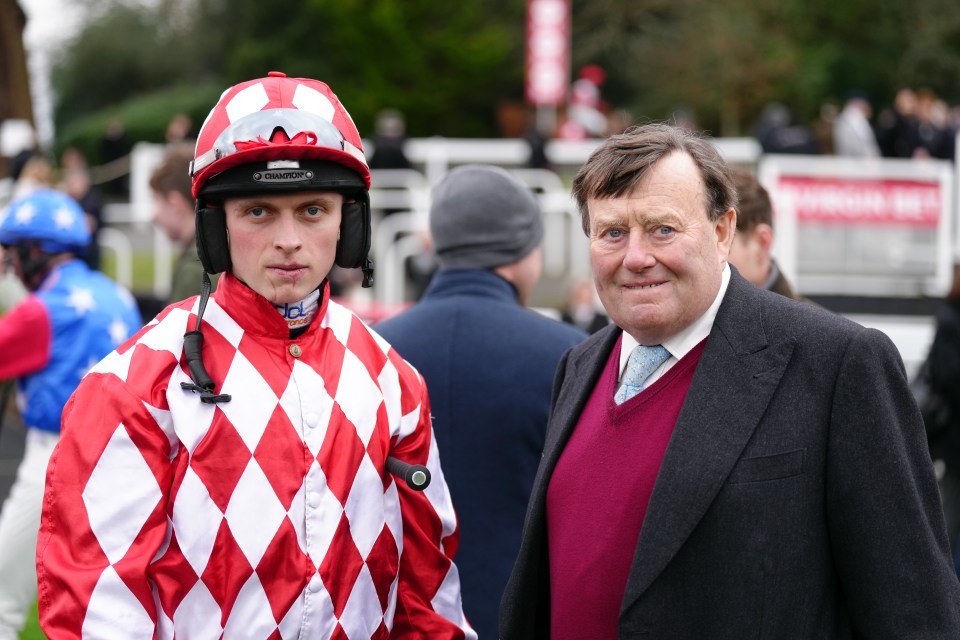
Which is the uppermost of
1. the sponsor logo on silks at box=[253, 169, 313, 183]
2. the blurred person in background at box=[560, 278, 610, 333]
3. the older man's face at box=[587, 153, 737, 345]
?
the sponsor logo on silks at box=[253, 169, 313, 183]

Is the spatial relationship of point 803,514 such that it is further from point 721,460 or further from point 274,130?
point 274,130

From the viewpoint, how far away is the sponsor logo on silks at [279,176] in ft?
8.47

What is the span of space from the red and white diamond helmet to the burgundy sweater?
0.76 meters

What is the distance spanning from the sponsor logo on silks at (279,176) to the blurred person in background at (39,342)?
285cm

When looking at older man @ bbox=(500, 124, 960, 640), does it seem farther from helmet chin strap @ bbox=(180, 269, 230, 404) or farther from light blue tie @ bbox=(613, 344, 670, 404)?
helmet chin strap @ bbox=(180, 269, 230, 404)

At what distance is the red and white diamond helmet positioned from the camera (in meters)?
2.59

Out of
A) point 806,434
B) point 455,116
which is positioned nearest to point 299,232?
point 806,434

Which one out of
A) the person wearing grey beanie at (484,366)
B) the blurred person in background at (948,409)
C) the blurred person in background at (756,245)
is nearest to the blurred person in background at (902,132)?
the blurred person in background at (948,409)

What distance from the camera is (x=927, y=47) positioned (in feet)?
102

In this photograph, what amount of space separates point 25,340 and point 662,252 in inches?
130

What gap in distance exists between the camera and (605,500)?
2.63 metres

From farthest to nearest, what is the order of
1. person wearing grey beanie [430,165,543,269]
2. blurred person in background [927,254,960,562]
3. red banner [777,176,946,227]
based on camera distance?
1. red banner [777,176,946,227]
2. blurred person in background [927,254,960,562]
3. person wearing grey beanie [430,165,543,269]

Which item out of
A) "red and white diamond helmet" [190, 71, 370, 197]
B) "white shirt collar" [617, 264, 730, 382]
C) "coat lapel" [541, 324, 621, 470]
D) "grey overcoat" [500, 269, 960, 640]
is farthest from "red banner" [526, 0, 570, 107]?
"grey overcoat" [500, 269, 960, 640]

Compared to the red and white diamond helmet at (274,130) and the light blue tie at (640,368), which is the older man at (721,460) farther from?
the red and white diamond helmet at (274,130)
